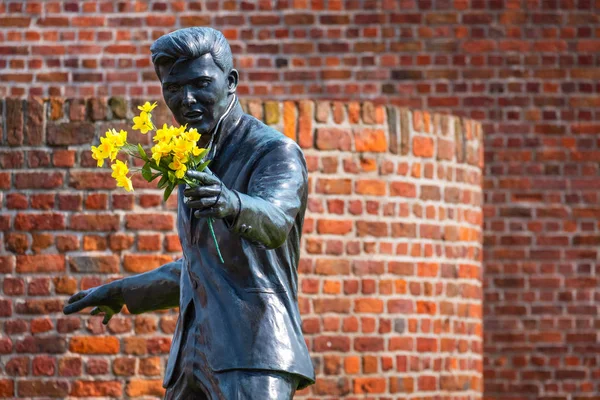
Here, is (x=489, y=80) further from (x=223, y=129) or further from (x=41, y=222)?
(x=223, y=129)

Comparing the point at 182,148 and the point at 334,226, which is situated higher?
the point at 182,148

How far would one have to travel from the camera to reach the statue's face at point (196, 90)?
156 inches

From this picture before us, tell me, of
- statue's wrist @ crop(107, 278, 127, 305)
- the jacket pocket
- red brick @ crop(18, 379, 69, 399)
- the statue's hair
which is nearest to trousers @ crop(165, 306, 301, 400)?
the jacket pocket

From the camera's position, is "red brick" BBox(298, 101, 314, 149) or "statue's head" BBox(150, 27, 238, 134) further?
"red brick" BBox(298, 101, 314, 149)

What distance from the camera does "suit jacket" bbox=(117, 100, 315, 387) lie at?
3854 millimetres

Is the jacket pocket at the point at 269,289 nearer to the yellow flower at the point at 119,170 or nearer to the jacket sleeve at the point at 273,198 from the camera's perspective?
the jacket sleeve at the point at 273,198

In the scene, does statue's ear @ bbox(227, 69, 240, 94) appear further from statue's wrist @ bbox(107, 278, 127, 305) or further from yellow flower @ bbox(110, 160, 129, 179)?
statue's wrist @ bbox(107, 278, 127, 305)

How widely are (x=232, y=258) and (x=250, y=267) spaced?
0.17 ft

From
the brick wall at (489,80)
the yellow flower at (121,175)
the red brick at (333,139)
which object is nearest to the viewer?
the yellow flower at (121,175)

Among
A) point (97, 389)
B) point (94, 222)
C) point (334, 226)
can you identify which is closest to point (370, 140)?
point (334, 226)

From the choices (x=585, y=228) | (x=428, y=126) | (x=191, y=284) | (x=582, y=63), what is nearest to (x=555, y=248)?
(x=585, y=228)

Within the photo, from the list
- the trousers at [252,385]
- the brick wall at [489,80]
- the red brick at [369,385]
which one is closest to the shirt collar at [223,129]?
the trousers at [252,385]

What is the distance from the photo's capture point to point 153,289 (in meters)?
4.40

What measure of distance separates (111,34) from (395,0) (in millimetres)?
1760
